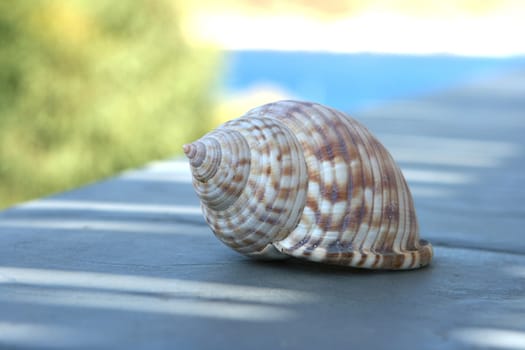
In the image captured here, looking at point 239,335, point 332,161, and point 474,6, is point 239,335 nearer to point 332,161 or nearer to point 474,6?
point 332,161

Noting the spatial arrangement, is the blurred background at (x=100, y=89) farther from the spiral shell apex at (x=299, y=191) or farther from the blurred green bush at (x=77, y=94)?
the spiral shell apex at (x=299, y=191)

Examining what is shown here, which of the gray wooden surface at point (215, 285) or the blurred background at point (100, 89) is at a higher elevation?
the blurred background at point (100, 89)

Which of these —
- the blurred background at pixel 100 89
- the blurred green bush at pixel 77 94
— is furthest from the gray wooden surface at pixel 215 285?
the blurred green bush at pixel 77 94

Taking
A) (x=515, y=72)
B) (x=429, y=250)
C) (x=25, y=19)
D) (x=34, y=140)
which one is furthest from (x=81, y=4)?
(x=429, y=250)

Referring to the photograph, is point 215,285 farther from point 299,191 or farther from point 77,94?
point 77,94

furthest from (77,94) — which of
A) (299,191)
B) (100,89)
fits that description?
(299,191)

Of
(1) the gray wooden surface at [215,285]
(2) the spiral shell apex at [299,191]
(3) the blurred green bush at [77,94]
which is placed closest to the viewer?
(1) the gray wooden surface at [215,285]
